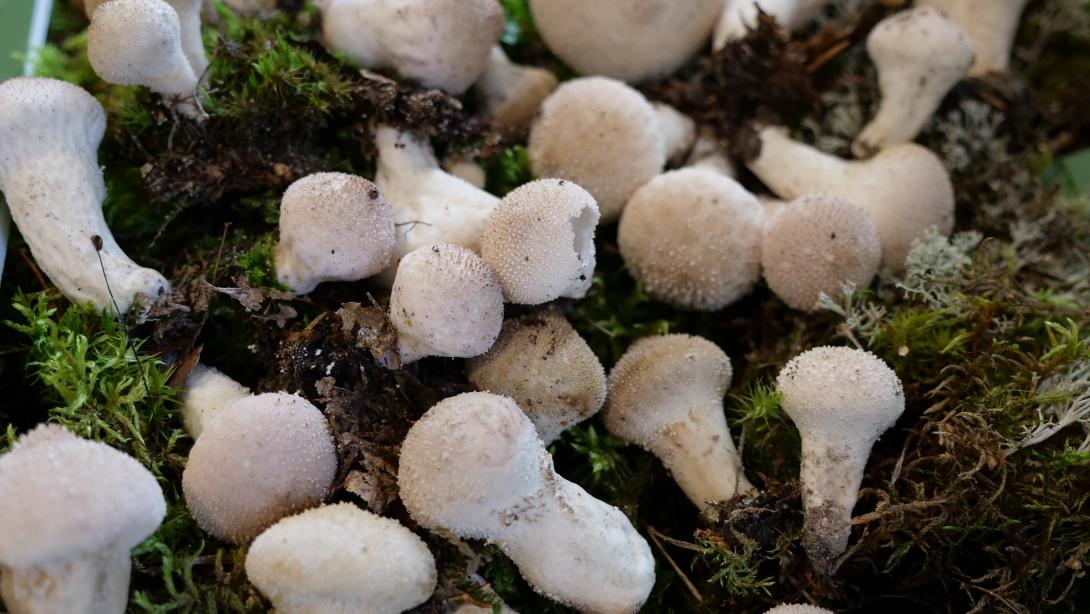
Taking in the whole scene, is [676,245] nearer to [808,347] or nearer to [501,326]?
[808,347]

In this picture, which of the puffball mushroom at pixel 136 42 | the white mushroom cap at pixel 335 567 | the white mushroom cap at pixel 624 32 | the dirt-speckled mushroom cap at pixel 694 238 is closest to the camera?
the white mushroom cap at pixel 335 567

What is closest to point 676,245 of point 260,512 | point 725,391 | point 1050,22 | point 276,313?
point 725,391

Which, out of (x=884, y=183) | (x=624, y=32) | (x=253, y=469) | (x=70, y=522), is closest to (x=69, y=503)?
(x=70, y=522)

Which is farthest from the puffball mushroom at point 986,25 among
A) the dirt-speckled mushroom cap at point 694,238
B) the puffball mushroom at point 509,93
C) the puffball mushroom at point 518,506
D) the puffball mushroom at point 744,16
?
the puffball mushroom at point 518,506

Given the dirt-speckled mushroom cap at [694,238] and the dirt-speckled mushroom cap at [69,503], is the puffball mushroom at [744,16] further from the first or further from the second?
the dirt-speckled mushroom cap at [69,503]

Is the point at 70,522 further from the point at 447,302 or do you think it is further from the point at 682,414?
the point at 682,414

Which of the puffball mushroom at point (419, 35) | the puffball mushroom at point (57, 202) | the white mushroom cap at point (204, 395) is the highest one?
the puffball mushroom at point (419, 35)

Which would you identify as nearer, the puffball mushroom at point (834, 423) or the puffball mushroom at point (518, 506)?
the puffball mushroom at point (518, 506)
